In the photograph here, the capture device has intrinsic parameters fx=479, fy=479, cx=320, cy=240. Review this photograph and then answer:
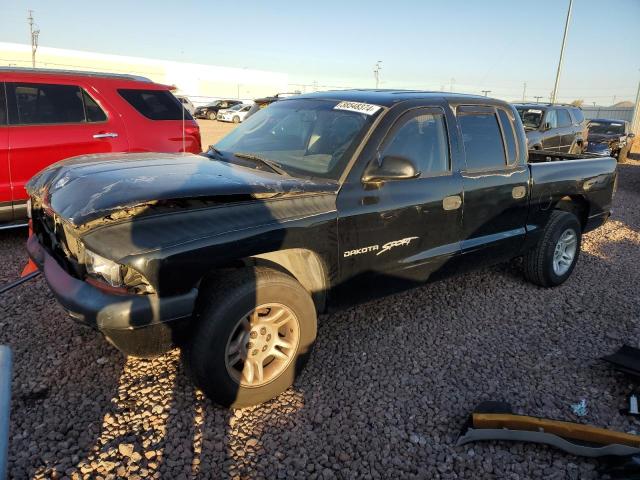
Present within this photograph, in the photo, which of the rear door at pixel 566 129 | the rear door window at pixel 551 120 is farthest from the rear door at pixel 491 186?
the rear door at pixel 566 129

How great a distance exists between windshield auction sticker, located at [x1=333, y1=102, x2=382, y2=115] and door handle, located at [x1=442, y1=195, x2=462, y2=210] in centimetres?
85

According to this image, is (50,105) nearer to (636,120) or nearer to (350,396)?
(350,396)

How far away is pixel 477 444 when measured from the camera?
2695 mm

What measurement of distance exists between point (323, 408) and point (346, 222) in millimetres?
1160

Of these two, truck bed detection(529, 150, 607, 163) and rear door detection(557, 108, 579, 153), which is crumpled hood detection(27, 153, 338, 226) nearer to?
truck bed detection(529, 150, 607, 163)

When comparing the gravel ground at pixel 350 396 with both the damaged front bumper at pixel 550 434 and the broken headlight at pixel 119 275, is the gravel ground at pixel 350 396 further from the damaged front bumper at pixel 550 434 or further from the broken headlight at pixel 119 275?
the broken headlight at pixel 119 275

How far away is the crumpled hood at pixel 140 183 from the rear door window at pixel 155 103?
8.82ft

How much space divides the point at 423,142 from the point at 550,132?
31.1 ft

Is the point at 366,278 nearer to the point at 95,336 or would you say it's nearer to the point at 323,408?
the point at 323,408

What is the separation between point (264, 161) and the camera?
343 centimetres

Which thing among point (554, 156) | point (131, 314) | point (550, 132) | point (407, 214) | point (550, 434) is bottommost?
point (550, 434)

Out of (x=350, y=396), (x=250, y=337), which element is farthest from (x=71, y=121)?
(x=350, y=396)

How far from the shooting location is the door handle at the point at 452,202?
3.61 metres

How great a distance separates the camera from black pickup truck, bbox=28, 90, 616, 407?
241 cm
